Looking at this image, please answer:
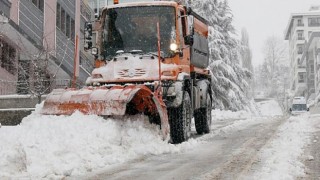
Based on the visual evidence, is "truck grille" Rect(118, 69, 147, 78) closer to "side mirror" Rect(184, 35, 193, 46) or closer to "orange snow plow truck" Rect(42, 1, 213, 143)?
"orange snow plow truck" Rect(42, 1, 213, 143)

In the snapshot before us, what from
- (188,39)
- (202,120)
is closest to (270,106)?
(202,120)

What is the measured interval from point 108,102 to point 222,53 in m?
26.5

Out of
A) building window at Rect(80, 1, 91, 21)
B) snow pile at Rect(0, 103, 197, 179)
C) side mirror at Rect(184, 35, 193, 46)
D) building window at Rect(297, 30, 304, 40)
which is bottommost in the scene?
snow pile at Rect(0, 103, 197, 179)

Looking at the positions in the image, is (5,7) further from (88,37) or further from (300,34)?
(300,34)

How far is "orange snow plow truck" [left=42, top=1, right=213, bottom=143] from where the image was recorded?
30.4 ft

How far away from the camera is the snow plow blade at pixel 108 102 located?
8.77 meters

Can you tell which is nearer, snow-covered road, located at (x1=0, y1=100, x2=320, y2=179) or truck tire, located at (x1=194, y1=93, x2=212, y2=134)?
snow-covered road, located at (x1=0, y1=100, x2=320, y2=179)

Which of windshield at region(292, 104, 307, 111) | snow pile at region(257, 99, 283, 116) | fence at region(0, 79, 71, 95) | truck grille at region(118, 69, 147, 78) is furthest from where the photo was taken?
snow pile at region(257, 99, 283, 116)

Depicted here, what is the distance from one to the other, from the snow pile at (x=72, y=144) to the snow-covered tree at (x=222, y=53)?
24753 mm

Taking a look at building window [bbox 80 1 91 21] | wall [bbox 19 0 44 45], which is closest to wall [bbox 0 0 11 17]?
wall [bbox 19 0 44 45]

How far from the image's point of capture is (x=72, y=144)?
293 inches

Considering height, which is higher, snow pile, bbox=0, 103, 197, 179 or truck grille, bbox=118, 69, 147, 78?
truck grille, bbox=118, 69, 147, 78

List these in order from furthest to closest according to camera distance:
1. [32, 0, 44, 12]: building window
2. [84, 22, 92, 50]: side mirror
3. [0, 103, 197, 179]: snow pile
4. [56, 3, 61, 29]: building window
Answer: [56, 3, 61, 29]: building window < [32, 0, 44, 12]: building window < [84, 22, 92, 50]: side mirror < [0, 103, 197, 179]: snow pile

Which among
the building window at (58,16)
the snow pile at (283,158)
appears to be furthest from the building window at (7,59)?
the snow pile at (283,158)
